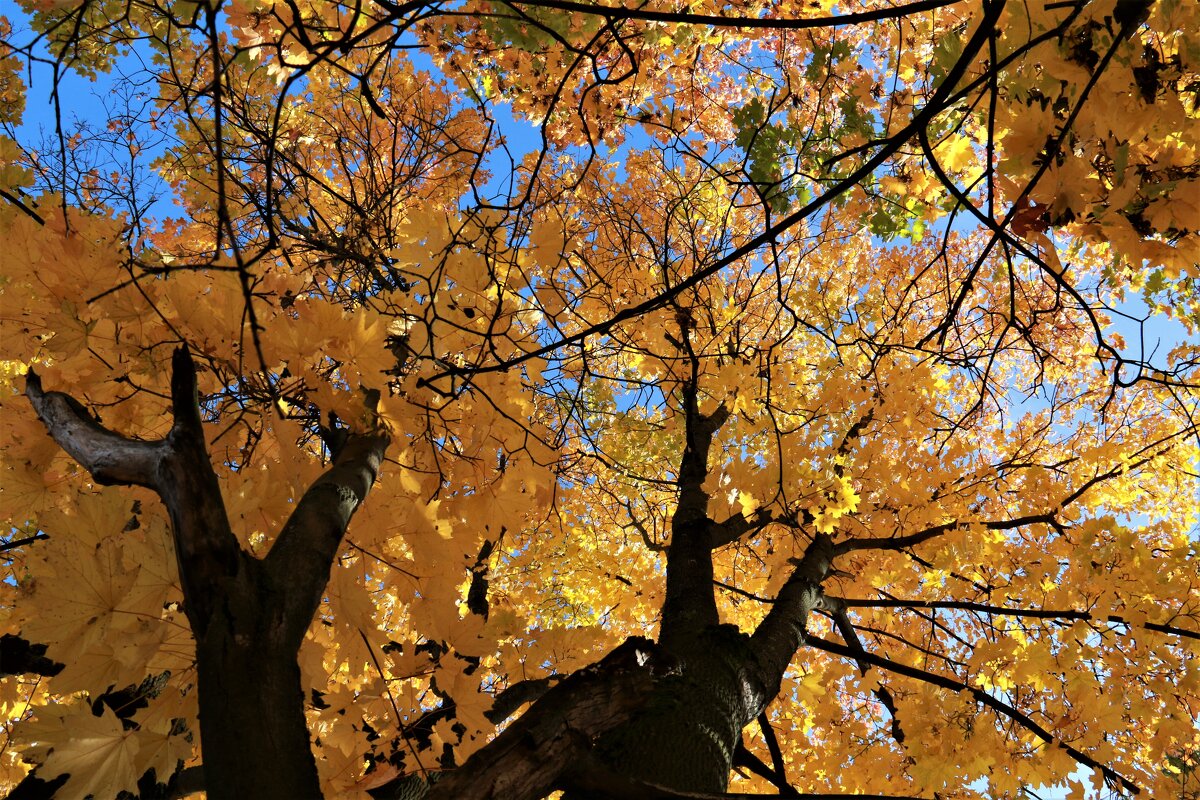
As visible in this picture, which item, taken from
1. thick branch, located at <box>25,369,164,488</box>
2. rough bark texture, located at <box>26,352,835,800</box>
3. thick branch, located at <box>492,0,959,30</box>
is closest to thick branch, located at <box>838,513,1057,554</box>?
rough bark texture, located at <box>26,352,835,800</box>

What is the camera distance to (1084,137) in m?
1.40

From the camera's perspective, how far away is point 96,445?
4.91ft

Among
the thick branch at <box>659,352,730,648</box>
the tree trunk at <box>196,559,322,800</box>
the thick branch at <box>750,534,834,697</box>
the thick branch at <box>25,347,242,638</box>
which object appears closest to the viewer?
the tree trunk at <box>196,559,322,800</box>

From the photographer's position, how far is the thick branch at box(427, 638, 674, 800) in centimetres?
148

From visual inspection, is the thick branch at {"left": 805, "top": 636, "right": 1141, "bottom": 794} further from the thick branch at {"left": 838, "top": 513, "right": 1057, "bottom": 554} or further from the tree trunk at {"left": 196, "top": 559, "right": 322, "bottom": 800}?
the tree trunk at {"left": 196, "top": 559, "right": 322, "bottom": 800}

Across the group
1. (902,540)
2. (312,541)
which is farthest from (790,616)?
(312,541)

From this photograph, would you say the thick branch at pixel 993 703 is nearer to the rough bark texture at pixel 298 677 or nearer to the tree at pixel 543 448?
the tree at pixel 543 448

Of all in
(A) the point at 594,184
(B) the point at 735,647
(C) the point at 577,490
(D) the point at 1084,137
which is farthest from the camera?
(C) the point at 577,490

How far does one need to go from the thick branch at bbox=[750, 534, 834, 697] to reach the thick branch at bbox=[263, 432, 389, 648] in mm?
1746

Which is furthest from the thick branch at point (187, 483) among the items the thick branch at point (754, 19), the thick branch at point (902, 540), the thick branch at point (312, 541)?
the thick branch at point (902, 540)

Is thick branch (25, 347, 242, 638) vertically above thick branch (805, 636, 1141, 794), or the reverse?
thick branch (25, 347, 242, 638)

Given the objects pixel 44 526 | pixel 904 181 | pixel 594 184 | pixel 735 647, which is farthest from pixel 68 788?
pixel 594 184

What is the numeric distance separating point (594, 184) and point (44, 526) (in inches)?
144

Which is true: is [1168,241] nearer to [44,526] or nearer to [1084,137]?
[1084,137]
